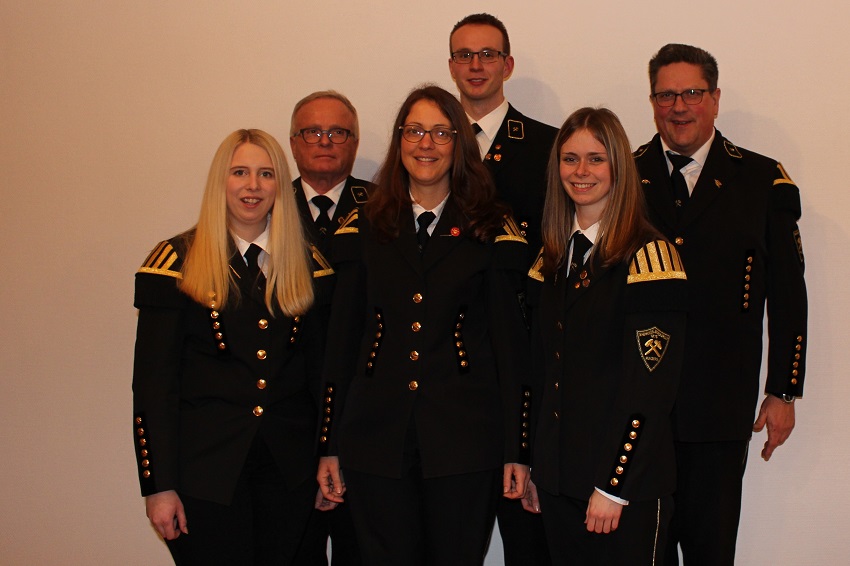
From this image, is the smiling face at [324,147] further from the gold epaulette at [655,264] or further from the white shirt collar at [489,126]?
the gold epaulette at [655,264]

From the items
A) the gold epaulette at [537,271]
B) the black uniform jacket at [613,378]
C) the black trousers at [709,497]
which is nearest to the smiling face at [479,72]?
the gold epaulette at [537,271]

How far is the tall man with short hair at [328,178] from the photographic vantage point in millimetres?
3180

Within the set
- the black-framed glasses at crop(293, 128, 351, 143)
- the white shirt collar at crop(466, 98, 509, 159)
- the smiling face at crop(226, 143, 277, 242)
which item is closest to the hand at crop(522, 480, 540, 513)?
the smiling face at crop(226, 143, 277, 242)

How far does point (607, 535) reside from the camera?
2275 millimetres

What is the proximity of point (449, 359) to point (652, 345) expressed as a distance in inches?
22.6

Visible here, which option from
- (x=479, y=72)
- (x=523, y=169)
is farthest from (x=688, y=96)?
(x=479, y=72)

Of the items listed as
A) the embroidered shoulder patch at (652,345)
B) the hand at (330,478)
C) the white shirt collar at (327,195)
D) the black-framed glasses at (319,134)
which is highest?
the black-framed glasses at (319,134)

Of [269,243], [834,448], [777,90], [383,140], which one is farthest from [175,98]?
[834,448]

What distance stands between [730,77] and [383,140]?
145 cm

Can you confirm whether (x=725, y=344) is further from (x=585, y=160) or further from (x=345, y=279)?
(x=345, y=279)

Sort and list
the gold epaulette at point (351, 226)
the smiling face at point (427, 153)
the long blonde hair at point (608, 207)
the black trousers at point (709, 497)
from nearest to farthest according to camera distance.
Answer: the long blonde hair at point (608, 207) < the smiling face at point (427, 153) < the gold epaulette at point (351, 226) < the black trousers at point (709, 497)

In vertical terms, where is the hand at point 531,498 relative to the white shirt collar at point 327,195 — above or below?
below

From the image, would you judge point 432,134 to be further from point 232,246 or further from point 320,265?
point 232,246

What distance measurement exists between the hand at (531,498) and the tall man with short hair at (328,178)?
2.67 feet
